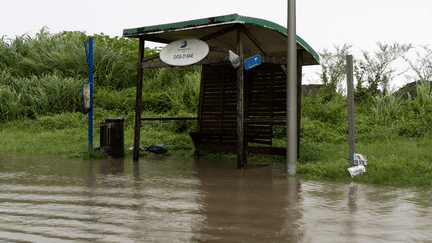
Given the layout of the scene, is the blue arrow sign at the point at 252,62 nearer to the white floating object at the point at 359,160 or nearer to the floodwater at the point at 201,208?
the floodwater at the point at 201,208

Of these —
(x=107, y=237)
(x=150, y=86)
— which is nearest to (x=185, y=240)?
(x=107, y=237)

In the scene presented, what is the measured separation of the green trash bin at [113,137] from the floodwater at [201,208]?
7.70 feet

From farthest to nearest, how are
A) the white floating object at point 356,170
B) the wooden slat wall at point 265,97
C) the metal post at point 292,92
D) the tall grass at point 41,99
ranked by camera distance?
1. the tall grass at point 41,99
2. the wooden slat wall at point 265,97
3. the metal post at point 292,92
4. the white floating object at point 356,170

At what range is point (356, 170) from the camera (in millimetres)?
6859

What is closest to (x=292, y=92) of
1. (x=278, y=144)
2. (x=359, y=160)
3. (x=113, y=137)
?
(x=359, y=160)

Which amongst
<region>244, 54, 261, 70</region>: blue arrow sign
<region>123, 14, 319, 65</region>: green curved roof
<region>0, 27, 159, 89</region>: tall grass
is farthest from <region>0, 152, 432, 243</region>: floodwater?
<region>0, 27, 159, 89</region>: tall grass

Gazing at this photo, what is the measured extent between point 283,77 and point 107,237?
698cm

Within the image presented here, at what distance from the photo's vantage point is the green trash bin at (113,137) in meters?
9.95

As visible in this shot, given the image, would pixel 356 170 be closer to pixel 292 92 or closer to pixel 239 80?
pixel 292 92

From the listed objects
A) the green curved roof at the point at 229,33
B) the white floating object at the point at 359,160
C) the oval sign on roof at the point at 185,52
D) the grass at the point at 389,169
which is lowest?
the grass at the point at 389,169

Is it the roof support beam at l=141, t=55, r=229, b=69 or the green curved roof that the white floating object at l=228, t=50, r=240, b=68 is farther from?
the green curved roof

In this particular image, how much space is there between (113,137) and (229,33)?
11.5ft

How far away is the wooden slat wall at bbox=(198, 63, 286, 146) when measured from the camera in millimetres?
9836

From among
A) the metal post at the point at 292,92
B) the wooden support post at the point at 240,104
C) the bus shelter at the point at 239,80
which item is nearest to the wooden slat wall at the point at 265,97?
the bus shelter at the point at 239,80
